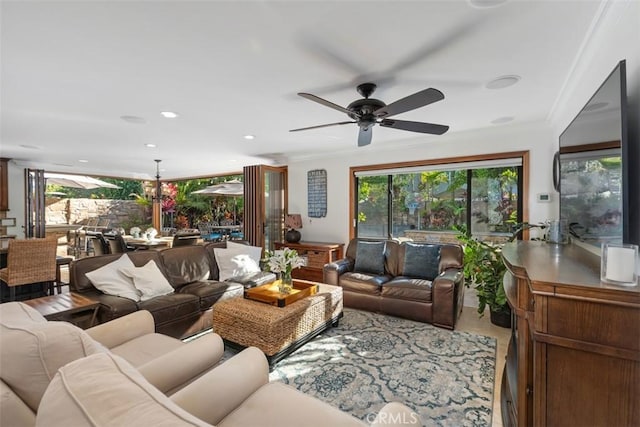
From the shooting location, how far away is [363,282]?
3.77 m

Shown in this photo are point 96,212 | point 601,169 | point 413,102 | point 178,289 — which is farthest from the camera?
point 96,212

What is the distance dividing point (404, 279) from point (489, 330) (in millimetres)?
1047

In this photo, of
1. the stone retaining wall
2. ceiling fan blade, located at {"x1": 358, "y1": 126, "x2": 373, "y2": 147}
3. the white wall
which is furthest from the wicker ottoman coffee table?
the stone retaining wall

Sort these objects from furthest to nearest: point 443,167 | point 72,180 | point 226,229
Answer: point 226,229
point 72,180
point 443,167

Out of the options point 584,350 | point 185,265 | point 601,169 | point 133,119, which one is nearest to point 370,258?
point 185,265

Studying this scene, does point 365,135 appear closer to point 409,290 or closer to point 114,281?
point 409,290

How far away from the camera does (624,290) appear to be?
97 cm

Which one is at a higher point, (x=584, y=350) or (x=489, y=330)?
(x=584, y=350)

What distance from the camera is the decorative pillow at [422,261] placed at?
3856 millimetres

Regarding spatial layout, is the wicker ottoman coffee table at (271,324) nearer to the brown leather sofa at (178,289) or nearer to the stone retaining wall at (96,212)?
the brown leather sofa at (178,289)

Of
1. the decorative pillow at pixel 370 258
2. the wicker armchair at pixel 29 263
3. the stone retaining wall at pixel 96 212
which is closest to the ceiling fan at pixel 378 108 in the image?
the decorative pillow at pixel 370 258

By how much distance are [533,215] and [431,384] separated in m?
2.70

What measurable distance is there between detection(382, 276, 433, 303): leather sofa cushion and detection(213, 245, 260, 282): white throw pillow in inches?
70.8

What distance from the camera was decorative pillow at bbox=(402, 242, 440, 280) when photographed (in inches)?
152
